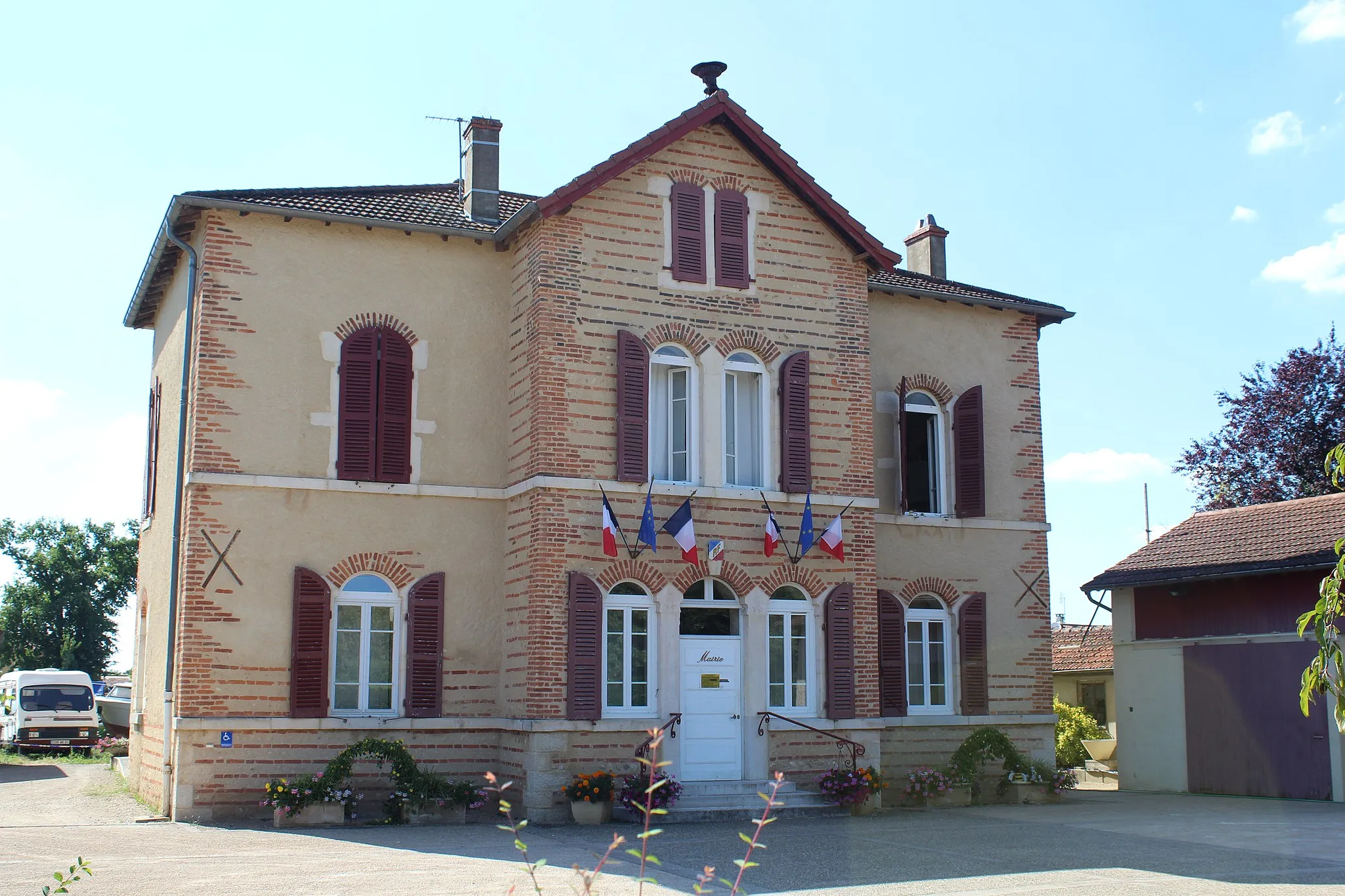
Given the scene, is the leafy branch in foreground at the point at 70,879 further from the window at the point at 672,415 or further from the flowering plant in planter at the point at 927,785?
the flowering plant in planter at the point at 927,785

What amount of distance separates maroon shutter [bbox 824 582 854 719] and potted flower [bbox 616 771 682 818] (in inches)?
96.6

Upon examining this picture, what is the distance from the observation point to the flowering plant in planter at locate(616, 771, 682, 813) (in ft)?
49.8

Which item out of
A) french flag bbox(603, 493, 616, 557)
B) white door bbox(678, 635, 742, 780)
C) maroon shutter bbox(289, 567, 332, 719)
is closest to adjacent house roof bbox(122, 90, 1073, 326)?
french flag bbox(603, 493, 616, 557)

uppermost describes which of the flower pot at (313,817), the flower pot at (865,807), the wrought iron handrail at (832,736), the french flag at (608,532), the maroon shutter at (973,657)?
the french flag at (608,532)

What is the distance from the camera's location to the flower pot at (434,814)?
15375 millimetres

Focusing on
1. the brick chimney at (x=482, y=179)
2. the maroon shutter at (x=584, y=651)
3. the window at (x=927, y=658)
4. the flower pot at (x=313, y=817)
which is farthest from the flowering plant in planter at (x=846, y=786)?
the brick chimney at (x=482, y=179)

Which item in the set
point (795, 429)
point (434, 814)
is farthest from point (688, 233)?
point (434, 814)

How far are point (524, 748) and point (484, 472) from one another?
347cm

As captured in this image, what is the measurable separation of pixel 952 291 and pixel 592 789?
30.8 feet

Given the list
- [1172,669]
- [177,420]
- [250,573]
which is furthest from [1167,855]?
[177,420]

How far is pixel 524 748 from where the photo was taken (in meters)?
15.7

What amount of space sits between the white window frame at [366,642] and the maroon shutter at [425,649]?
0.37ft

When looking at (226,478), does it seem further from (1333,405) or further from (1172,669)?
(1333,405)

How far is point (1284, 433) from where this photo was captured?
33375 millimetres
